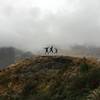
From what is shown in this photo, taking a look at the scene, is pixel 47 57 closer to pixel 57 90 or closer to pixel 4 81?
pixel 4 81

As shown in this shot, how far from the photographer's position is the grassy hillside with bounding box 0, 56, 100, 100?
208 feet

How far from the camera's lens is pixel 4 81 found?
3004 inches

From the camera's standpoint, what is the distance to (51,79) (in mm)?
71375

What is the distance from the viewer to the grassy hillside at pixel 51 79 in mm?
63312

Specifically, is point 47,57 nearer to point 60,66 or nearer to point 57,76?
point 60,66

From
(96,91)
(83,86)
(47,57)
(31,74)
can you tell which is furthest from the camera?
(47,57)

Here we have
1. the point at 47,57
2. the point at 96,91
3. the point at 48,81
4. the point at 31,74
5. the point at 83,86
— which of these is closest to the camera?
the point at 96,91

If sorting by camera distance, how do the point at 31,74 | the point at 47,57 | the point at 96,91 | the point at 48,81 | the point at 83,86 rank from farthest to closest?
1. the point at 47,57
2. the point at 31,74
3. the point at 48,81
4. the point at 83,86
5. the point at 96,91

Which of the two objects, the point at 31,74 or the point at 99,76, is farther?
the point at 31,74

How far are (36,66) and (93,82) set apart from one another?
58.1 feet

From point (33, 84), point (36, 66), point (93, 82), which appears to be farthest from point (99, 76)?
point (36, 66)

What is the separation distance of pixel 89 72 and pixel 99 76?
264 centimetres

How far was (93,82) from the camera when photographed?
64438 millimetres

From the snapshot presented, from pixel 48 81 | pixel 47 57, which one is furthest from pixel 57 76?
pixel 47 57
